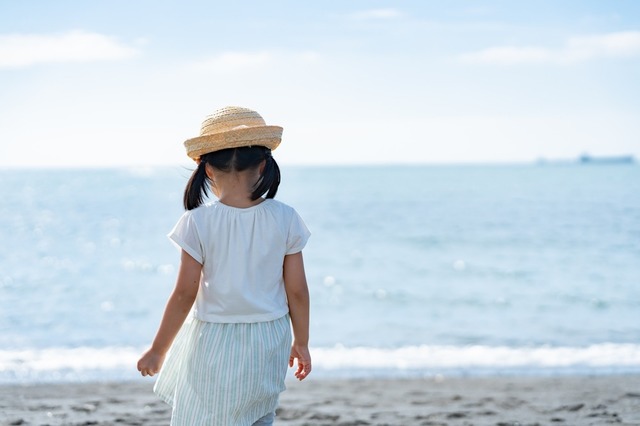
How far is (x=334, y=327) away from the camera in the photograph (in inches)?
399

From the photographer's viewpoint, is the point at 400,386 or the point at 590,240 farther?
the point at 590,240

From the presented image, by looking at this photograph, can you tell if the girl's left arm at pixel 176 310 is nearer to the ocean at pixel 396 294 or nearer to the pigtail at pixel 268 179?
the pigtail at pixel 268 179

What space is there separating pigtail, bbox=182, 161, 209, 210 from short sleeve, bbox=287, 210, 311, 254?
32 centimetres

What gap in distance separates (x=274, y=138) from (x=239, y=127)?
13 cm

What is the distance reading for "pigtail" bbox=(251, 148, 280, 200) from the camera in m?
2.72

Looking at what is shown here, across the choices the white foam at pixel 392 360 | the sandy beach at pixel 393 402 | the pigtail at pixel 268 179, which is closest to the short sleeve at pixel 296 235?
the pigtail at pixel 268 179

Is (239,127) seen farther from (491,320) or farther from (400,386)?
(491,320)

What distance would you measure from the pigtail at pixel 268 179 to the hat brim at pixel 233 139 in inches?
2.4

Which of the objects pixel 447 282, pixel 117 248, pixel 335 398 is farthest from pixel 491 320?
pixel 117 248

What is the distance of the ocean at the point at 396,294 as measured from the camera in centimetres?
810

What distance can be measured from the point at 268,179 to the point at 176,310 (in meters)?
0.54

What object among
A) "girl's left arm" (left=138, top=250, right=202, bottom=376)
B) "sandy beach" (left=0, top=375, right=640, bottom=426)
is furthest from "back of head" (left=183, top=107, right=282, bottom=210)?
"sandy beach" (left=0, top=375, right=640, bottom=426)

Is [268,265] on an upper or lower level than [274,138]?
lower

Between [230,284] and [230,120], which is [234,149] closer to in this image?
[230,120]
